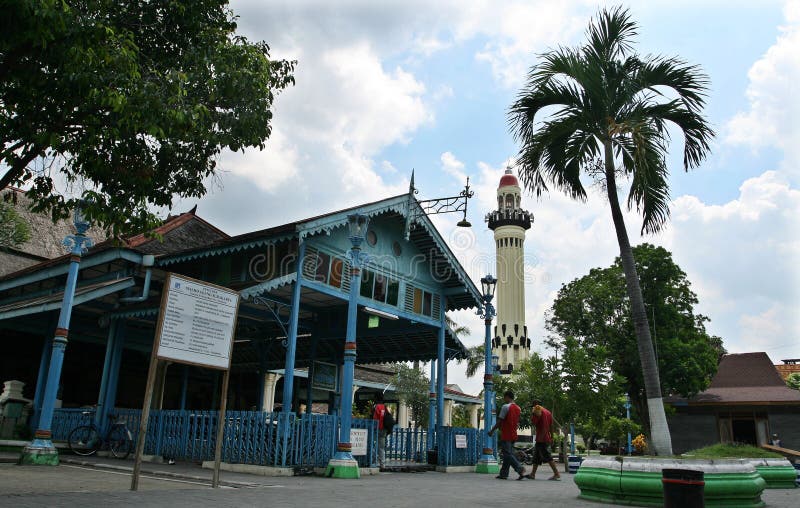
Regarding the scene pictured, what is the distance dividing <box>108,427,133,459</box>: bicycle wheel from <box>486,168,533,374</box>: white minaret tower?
47.3m

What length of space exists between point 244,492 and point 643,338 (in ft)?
20.2

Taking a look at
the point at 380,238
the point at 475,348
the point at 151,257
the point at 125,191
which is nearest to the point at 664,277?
the point at 475,348

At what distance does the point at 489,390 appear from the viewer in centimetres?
1798

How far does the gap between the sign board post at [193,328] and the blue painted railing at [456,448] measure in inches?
345

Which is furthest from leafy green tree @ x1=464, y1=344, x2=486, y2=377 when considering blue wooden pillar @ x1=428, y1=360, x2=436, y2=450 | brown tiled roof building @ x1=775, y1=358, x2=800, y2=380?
brown tiled roof building @ x1=775, y1=358, x2=800, y2=380

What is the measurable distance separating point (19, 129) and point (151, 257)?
293 inches

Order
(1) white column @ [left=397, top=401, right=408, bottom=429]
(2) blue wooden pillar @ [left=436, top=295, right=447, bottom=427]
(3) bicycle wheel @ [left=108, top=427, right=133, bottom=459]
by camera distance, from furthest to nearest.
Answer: (1) white column @ [left=397, top=401, right=408, bottom=429]
(2) blue wooden pillar @ [left=436, top=295, right=447, bottom=427]
(3) bicycle wheel @ [left=108, top=427, right=133, bottom=459]

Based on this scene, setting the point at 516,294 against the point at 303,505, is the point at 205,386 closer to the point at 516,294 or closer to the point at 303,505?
the point at 303,505

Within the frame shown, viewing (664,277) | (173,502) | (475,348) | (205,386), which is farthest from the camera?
(475,348)

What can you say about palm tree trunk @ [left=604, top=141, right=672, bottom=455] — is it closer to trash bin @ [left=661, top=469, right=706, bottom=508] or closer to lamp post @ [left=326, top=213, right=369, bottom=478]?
trash bin @ [left=661, top=469, right=706, bottom=508]

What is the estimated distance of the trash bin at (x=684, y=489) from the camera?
238 inches

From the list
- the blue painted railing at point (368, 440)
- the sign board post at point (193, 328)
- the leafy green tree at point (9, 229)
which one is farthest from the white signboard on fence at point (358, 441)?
the leafy green tree at point (9, 229)

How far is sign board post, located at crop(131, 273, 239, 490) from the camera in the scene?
321 inches

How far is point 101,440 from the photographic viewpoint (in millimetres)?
15148
